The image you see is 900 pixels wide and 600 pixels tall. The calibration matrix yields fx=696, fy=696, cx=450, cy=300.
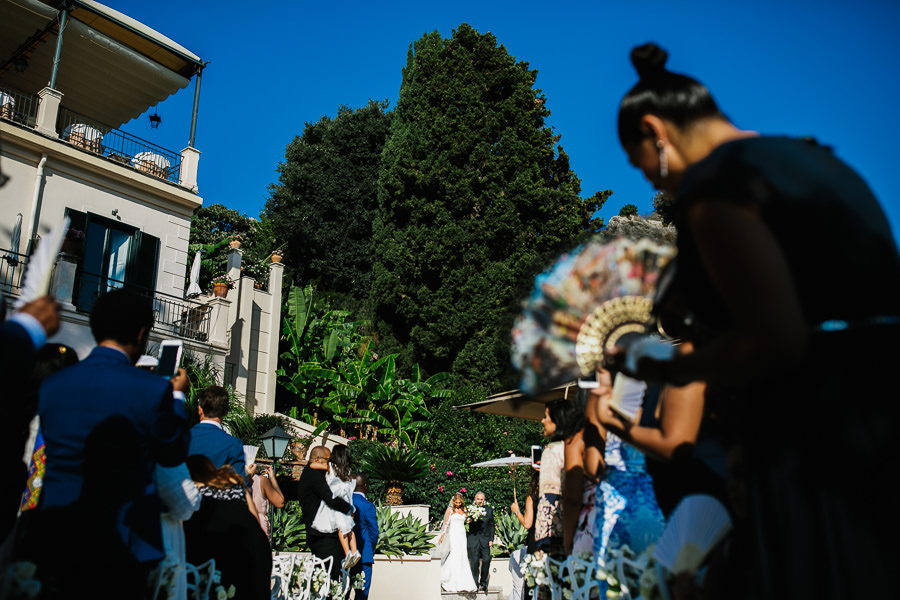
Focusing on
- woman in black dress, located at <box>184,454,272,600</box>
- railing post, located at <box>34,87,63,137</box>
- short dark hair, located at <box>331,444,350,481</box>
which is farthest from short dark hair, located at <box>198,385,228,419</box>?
railing post, located at <box>34,87,63,137</box>

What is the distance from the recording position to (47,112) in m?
16.2

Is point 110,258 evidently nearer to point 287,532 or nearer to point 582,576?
point 287,532

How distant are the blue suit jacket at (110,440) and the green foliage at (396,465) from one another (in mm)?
14585

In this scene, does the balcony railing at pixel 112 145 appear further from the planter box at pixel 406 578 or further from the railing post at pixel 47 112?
the planter box at pixel 406 578

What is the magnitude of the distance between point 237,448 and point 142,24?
1691cm

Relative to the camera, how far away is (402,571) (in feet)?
40.1

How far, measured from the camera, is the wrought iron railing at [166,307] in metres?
16.4

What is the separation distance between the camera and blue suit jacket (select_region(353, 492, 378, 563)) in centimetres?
808

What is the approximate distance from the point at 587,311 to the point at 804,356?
0.94m

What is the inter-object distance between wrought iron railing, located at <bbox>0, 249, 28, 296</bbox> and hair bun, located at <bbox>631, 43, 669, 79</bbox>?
1624cm

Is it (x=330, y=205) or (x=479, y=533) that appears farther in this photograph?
(x=330, y=205)

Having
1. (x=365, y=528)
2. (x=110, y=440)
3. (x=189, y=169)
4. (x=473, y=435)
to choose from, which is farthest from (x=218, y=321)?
(x=110, y=440)

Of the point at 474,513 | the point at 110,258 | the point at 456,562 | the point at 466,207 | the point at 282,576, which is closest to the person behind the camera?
the point at 282,576

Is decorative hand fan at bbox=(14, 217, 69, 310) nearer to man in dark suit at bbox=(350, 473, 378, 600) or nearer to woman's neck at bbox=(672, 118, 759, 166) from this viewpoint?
woman's neck at bbox=(672, 118, 759, 166)
